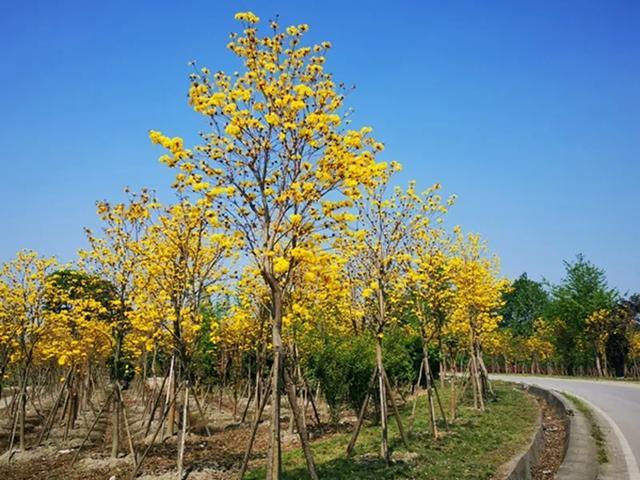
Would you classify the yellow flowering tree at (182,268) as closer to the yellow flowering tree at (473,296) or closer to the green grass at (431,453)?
the green grass at (431,453)

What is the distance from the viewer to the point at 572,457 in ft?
33.2

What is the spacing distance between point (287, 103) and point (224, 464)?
8890mm

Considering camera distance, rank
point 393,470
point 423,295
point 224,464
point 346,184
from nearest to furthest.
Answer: point 346,184 < point 393,470 < point 224,464 < point 423,295

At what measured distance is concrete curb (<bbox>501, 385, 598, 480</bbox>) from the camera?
28.7ft

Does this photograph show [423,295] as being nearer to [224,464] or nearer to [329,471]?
[329,471]

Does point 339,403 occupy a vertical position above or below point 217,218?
below

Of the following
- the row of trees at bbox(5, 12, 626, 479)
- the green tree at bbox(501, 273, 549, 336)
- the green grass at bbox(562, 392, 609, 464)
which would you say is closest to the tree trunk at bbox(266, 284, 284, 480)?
the row of trees at bbox(5, 12, 626, 479)

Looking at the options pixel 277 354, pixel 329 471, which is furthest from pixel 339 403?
pixel 277 354

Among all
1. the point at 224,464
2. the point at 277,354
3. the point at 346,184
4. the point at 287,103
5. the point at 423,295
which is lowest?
the point at 224,464

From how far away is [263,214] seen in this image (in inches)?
282

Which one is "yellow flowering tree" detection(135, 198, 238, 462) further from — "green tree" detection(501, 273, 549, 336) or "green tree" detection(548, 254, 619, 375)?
"green tree" detection(501, 273, 549, 336)

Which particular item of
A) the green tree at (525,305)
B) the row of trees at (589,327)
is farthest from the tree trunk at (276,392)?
the green tree at (525,305)

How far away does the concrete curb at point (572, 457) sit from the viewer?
8.74m

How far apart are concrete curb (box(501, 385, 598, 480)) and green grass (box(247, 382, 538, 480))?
29cm
